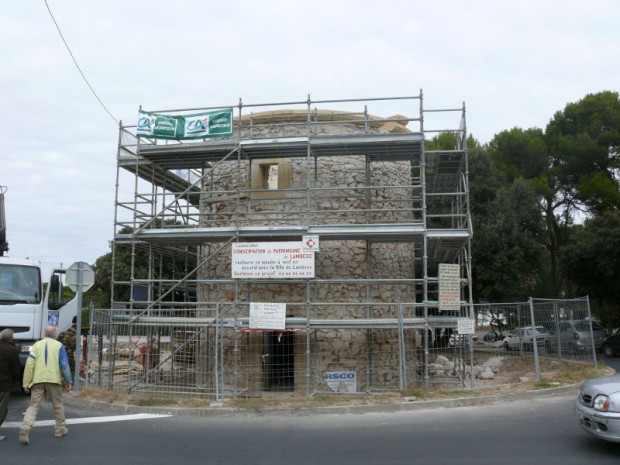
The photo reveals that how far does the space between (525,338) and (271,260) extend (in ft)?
23.5

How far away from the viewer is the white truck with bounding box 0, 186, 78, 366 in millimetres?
13242

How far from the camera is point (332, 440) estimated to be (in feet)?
28.9

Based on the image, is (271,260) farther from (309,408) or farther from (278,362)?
(309,408)

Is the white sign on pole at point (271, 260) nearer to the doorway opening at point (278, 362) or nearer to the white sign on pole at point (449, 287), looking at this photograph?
the doorway opening at point (278, 362)

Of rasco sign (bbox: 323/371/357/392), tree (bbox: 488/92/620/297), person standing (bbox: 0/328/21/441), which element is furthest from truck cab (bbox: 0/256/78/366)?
tree (bbox: 488/92/620/297)

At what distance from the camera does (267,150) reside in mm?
15062

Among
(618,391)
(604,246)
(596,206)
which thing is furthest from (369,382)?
(596,206)

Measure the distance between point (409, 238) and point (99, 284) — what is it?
37257 millimetres

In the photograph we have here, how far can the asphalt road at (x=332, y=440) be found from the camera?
7660 mm

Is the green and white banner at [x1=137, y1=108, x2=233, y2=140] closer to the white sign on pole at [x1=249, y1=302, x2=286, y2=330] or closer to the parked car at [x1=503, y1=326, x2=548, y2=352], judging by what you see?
the white sign on pole at [x1=249, y1=302, x2=286, y2=330]

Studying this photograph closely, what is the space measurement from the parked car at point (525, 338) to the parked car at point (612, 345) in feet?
33.2

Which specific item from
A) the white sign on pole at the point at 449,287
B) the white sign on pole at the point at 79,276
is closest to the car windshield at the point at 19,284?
the white sign on pole at the point at 79,276

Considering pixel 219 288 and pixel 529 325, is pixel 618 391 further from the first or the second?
pixel 219 288

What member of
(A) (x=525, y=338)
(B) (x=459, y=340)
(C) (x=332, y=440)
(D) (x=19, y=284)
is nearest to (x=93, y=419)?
(D) (x=19, y=284)
